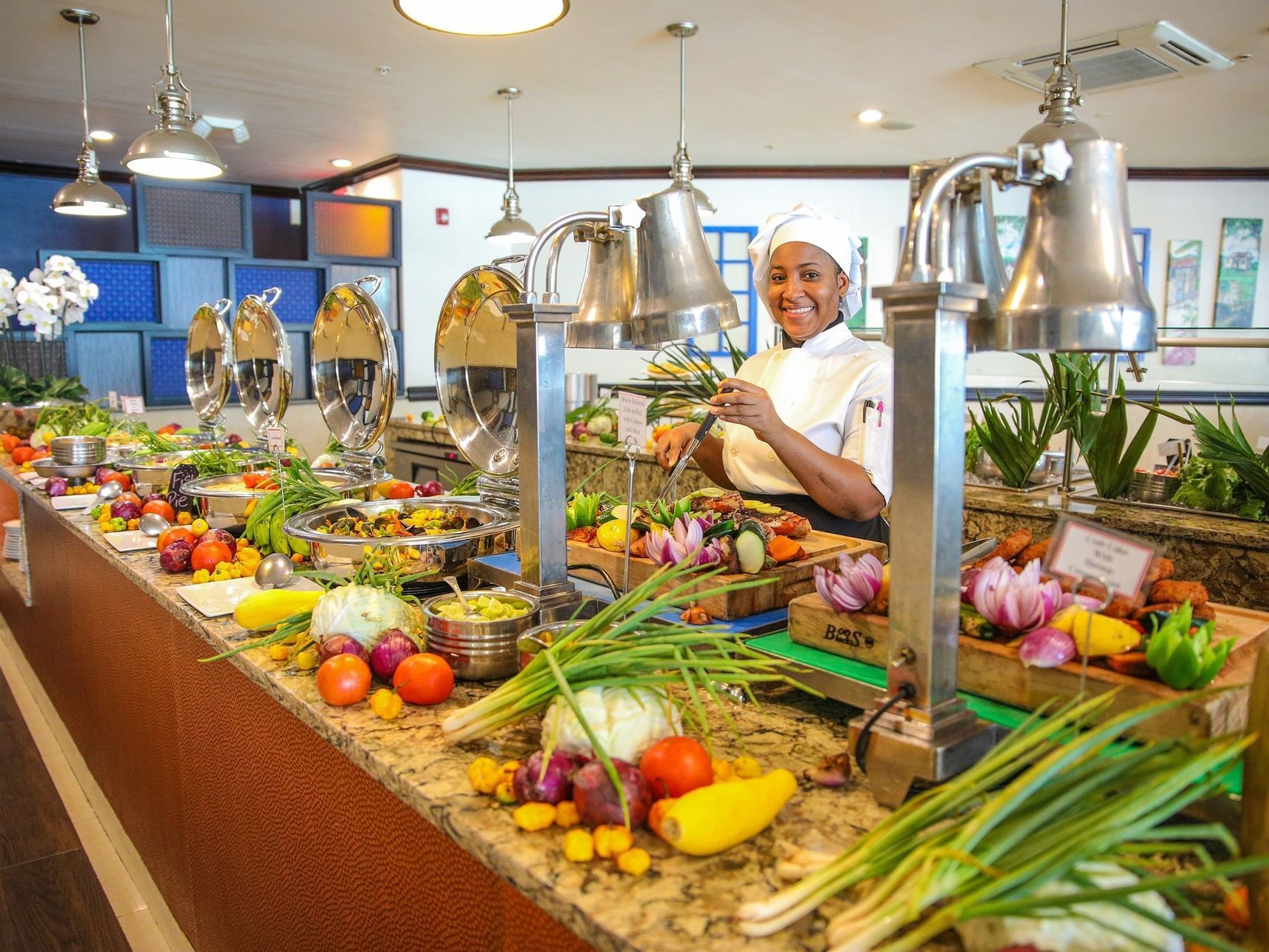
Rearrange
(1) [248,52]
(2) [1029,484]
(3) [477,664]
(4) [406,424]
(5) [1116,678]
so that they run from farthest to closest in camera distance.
Answer: 1. (4) [406,424]
2. (1) [248,52]
3. (2) [1029,484]
4. (3) [477,664]
5. (5) [1116,678]

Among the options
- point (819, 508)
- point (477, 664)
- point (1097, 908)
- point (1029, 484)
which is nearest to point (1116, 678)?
point (1097, 908)

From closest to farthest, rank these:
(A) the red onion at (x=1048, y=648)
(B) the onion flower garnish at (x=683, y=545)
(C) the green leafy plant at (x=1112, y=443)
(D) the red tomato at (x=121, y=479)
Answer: (A) the red onion at (x=1048, y=648)
(B) the onion flower garnish at (x=683, y=545)
(C) the green leafy plant at (x=1112, y=443)
(D) the red tomato at (x=121, y=479)

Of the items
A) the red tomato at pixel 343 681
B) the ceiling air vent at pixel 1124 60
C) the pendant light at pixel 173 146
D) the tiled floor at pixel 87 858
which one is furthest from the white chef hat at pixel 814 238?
the ceiling air vent at pixel 1124 60

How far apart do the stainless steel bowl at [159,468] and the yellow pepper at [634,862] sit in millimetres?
2324

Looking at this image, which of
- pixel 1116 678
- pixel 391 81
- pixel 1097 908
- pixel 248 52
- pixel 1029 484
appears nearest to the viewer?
pixel 1097 908

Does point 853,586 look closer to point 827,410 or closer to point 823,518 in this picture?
point 823,518

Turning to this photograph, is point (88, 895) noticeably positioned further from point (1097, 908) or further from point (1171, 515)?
point (1171, 515)

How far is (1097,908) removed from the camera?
77 centimetres

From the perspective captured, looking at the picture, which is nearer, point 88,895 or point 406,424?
point 88,895

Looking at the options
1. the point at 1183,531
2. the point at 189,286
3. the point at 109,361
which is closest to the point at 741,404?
the point at 1183,531

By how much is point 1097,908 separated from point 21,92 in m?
7.94

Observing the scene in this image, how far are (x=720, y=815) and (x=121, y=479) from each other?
324cm

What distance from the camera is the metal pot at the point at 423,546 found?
1842mm

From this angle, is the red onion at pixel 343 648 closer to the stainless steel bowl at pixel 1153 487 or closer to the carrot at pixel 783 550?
the carrot at pixel 783 550
